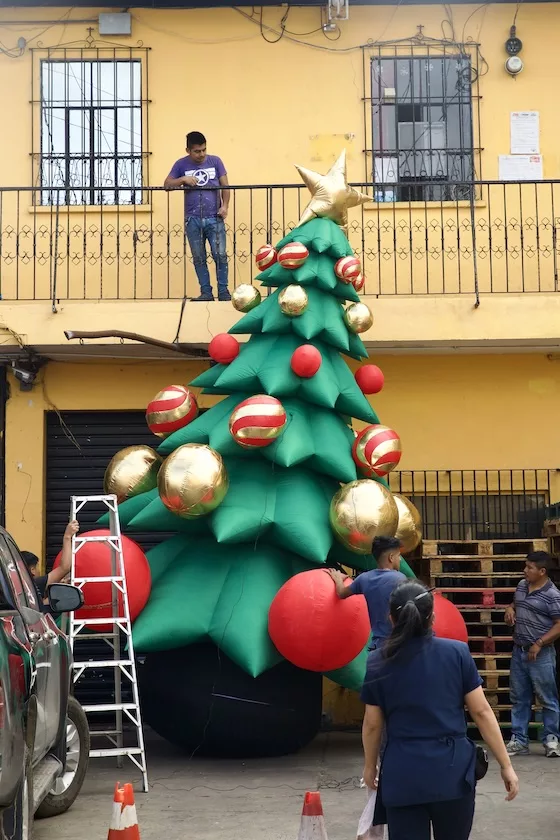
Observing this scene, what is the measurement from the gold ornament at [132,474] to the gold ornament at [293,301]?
183 centimetres

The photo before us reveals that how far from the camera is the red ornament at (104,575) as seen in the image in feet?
30.1

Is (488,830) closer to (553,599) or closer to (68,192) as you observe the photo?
(553,599)

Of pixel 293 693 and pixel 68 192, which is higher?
pixel 68 192

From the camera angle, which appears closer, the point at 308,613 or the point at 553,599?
the point at 308,613

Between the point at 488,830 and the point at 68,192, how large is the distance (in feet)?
27.7

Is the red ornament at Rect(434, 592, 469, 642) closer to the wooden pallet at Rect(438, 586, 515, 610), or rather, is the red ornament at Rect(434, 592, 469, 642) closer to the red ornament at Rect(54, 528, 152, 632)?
the wooden pallet at Rect(438, 586, 515, 610)

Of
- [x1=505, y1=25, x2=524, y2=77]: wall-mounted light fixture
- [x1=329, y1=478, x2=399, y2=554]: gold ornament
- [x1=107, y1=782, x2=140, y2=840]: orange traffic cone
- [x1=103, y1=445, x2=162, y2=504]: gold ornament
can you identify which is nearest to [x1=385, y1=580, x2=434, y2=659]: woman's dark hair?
[x1=107, y1=782, x2=140, y2=840]: orange traffic cone

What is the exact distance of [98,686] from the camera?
40.0ft

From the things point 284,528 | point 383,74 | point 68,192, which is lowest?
point 284,528

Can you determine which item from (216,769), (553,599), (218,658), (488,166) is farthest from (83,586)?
(488,166)

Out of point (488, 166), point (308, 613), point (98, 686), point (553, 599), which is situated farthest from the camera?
point (488, 166)

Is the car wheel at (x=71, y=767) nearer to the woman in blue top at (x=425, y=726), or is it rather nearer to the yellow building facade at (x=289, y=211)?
the woman in blue top at (x=425, y=726)

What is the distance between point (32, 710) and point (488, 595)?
6.23 metres

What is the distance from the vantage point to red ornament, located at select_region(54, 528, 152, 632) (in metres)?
9.18
